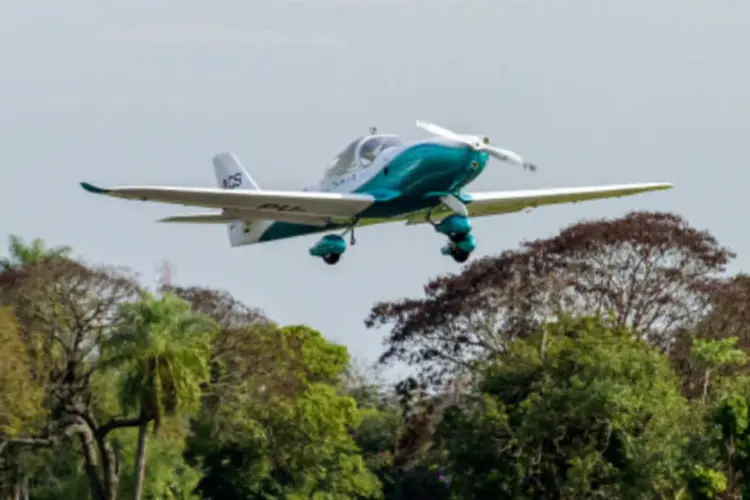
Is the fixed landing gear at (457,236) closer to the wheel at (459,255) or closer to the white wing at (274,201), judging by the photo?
the wheel at (459,255)

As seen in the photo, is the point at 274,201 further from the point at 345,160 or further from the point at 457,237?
the point at 457,237

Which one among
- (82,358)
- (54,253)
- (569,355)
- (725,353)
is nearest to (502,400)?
(569,355)

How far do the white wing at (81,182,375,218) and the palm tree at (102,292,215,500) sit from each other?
18637mm

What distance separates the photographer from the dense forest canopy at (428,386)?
66875 mm

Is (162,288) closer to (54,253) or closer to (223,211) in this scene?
(54,253)

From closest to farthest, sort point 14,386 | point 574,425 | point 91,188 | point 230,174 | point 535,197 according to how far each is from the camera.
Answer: point 91,188
point 535,197
point 230,174
point 14,386
point 574,425

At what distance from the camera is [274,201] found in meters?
49.5

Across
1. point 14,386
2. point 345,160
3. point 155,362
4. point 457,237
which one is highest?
point 345,160

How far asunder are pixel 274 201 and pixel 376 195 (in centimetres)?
202

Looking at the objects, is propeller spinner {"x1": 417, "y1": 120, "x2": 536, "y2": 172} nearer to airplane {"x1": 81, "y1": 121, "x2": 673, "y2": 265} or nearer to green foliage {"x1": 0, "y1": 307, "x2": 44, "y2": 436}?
airplane {"x1": 81, "y1": 121, "x2": 673, "y2": 265}

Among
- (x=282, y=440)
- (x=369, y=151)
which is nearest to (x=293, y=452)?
(x=282, y=440)

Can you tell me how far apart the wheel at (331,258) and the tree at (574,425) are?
16935 millimetres

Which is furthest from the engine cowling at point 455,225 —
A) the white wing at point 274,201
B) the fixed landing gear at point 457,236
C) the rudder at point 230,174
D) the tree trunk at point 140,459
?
the tree trunk at point 140,459

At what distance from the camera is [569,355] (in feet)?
228
